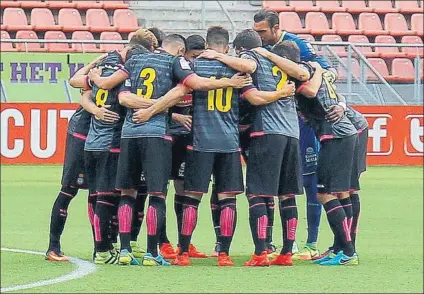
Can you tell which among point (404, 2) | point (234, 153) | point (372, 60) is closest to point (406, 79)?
point (372, 60)

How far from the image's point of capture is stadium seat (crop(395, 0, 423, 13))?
26.7 m

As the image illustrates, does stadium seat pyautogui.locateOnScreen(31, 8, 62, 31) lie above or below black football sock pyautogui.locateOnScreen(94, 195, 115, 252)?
above

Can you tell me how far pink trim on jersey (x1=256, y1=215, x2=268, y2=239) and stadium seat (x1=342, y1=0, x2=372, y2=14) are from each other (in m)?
18.0

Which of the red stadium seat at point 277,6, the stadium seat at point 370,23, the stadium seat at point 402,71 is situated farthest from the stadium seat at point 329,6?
the stadium seat at point 402,71

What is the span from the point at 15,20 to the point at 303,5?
689 cm

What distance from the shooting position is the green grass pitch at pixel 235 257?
764cm

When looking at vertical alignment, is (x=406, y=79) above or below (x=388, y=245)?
above

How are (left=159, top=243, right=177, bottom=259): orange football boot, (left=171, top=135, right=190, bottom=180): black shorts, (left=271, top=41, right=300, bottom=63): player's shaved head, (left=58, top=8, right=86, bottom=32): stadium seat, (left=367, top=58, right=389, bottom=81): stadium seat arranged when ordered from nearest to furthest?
(left=271, top=41, right=300, bottom=63): player's shaved head < (left=171, top=135, right=190, bottom=180): black shorts < (left=159, top=243, right=177, bottom=259): orange football boot < (left=367, top=58, right=389, bottom=81): stadium seat < (left=58, top=8, right=86, bottom=32): stadium seat

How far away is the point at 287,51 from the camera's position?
353 inches

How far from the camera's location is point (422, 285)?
7.79m

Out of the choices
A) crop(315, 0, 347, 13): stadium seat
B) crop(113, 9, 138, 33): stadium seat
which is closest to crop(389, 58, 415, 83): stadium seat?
crop(315, 0, 347, 13): stadium seat

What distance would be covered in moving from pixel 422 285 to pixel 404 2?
2027 cm

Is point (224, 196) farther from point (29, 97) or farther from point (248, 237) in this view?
point (29, 97)

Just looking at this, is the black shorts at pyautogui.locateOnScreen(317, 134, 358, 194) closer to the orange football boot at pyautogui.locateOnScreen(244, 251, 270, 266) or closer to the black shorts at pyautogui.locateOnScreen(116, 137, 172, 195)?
the orange football boot at pyautogui.locateOnScreen(244, 251, 270, 266)
